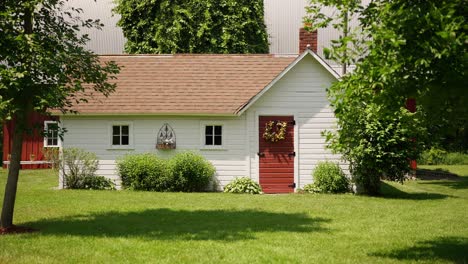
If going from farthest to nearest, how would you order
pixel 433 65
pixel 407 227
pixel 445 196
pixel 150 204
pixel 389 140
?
pixel 445 196, pixel 389 140, pixel 150 204, pixel 407 227, pixel 433 65

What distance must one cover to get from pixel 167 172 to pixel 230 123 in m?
2.93

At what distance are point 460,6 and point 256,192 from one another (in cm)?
1283

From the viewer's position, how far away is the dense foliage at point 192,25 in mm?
35062

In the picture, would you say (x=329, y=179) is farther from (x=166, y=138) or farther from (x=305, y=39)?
(x=166, y=138)

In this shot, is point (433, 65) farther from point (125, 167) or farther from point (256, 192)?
point (125, 167)

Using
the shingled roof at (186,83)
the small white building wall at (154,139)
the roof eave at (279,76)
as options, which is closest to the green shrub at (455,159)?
the shingled roof at (186,83)

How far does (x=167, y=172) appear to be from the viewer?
793 inches

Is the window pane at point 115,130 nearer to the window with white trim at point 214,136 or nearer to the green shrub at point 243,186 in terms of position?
the window with white trim at point 214,136

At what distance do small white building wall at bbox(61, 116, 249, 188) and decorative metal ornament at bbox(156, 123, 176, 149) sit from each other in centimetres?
14

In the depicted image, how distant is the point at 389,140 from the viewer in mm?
18219

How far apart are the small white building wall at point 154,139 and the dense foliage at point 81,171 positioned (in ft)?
0.91

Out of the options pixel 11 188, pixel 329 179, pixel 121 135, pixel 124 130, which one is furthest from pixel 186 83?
pixel 11 188

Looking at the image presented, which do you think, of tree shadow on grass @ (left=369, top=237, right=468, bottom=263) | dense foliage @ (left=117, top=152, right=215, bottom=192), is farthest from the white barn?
tree shadow on grass @ (left=369, top=237, right=468, bottom=263)

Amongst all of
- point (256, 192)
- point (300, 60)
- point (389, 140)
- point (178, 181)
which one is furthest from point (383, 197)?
point (178, 181)
